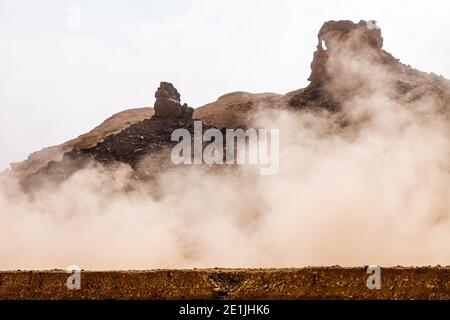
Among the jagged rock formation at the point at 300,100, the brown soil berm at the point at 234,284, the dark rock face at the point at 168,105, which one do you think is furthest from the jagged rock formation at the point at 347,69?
the brown soil berm at the point at 234,284

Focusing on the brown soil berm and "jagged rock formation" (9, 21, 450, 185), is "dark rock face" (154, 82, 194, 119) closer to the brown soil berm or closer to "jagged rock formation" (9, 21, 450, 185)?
"jagged rock formation" (9, 21, 450, 185)

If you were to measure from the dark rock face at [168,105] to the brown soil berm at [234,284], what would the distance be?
41.6 metres

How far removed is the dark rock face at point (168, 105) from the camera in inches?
1718

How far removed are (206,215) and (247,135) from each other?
1125cm

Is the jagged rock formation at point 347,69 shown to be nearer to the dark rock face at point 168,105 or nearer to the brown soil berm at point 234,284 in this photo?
the dark rock face at point 168,105

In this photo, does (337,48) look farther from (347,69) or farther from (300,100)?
(300,100)

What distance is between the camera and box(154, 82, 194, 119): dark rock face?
43625mm

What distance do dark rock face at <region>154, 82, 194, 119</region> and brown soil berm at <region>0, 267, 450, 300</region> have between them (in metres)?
41.6

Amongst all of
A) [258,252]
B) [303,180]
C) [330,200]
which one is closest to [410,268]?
[258,252]

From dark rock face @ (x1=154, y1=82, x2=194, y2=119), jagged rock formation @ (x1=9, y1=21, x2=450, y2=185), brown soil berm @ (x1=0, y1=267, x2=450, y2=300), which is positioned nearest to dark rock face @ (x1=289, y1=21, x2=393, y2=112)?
jagged rock formation @ (x1=9, y1=21, x2=450, y2=185)

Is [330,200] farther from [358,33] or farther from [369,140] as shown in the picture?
[358,33]

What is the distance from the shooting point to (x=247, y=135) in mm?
43125

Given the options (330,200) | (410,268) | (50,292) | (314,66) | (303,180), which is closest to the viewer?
(410,268)

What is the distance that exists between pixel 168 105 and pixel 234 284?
41.8 metres
